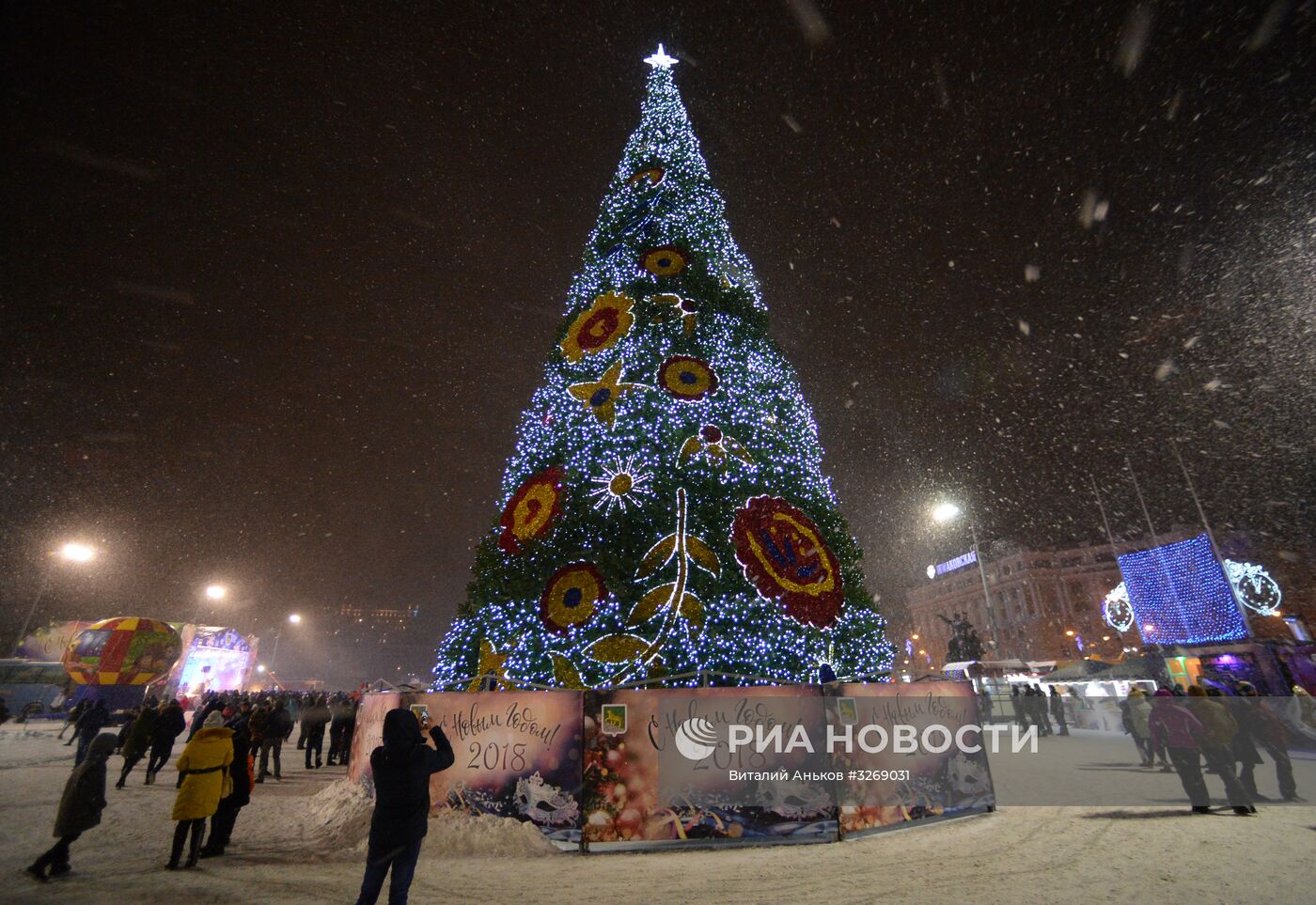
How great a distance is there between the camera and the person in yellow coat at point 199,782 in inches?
237

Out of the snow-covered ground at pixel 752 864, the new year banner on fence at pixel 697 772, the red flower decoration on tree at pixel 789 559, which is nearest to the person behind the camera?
the snow-covered ground at pixel 752 864

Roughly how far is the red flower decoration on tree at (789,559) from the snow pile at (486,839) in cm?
538

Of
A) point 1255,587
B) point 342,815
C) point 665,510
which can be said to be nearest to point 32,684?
point 342,815

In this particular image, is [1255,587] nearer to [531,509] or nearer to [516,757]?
[531,509]

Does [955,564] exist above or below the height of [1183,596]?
above

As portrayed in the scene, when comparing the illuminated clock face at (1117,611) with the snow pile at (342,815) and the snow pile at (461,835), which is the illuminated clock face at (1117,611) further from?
the snow pile at (342,815)

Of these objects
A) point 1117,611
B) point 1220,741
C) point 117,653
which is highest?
point 1117,611

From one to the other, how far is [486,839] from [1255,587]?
49528mm

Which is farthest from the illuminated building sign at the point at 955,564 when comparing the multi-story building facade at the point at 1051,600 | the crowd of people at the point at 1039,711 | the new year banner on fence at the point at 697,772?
the new year banner on fence at the point at 697,772

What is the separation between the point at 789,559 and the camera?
427 inches

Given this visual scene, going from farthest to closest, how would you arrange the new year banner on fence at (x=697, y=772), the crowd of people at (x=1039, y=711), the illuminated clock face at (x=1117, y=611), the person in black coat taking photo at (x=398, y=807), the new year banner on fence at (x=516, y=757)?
the illuminated clock face at (x=1117, y=611) < the crowd of people at (x=1039, y=711) < the new year banner on fence at (x=516, y=757) < the new year banner on fence at (x=697, y=772) < the person in black coat taking photo at (x=398, y=807)

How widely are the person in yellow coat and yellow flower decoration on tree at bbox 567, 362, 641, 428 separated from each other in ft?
24.9

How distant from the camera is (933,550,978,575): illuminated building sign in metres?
92.8

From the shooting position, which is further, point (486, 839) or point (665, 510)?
point (665, 510)
